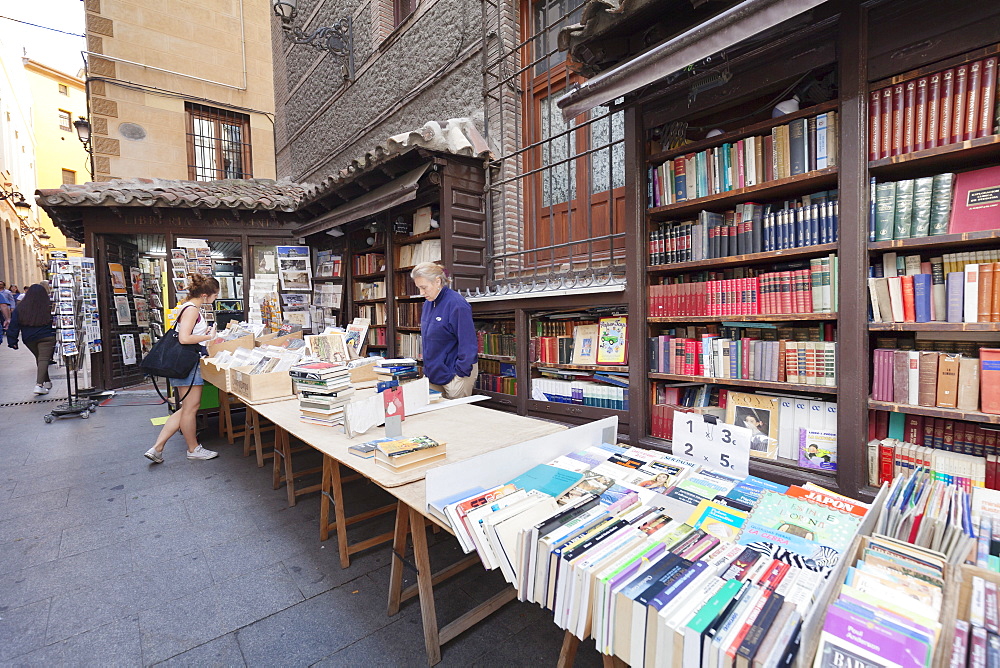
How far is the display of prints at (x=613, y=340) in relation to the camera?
3428mm

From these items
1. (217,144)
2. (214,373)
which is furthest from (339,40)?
(214,373)

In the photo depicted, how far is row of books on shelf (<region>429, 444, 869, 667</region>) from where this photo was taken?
91 centimetres

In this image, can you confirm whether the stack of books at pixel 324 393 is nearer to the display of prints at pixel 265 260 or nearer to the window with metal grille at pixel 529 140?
the window with metal grille at pixel 529 140

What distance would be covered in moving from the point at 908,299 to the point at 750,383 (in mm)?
860

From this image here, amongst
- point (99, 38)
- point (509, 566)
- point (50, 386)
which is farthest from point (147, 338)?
point (509, 566)

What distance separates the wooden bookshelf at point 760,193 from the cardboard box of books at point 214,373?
363cm

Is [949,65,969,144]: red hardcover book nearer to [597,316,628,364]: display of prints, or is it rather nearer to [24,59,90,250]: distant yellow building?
[597,316,628,364]: display of prints

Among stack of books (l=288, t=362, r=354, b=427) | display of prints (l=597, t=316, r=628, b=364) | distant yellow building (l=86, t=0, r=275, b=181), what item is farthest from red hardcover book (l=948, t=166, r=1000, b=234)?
distant yellow building (l=86, t=0, r=275, b=181)

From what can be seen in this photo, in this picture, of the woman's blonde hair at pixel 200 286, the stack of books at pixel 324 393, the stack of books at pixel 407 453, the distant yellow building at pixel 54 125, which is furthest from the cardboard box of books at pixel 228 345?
the distant yellow building at pixel 54 125

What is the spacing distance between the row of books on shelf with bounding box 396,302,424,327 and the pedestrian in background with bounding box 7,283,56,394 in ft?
17.3

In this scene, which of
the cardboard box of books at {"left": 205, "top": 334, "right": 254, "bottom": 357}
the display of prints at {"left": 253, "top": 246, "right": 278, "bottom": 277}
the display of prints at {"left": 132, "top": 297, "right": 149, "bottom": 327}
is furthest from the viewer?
the display of prints at {"left": 132, "top": 297, "right": 149, "bottom": 327}

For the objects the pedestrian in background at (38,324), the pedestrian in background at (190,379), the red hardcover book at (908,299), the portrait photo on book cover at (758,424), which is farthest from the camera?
the pedestrian in background at (38,324)

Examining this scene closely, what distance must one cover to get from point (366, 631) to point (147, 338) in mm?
8508

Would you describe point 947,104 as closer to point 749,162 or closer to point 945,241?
point 945,241
